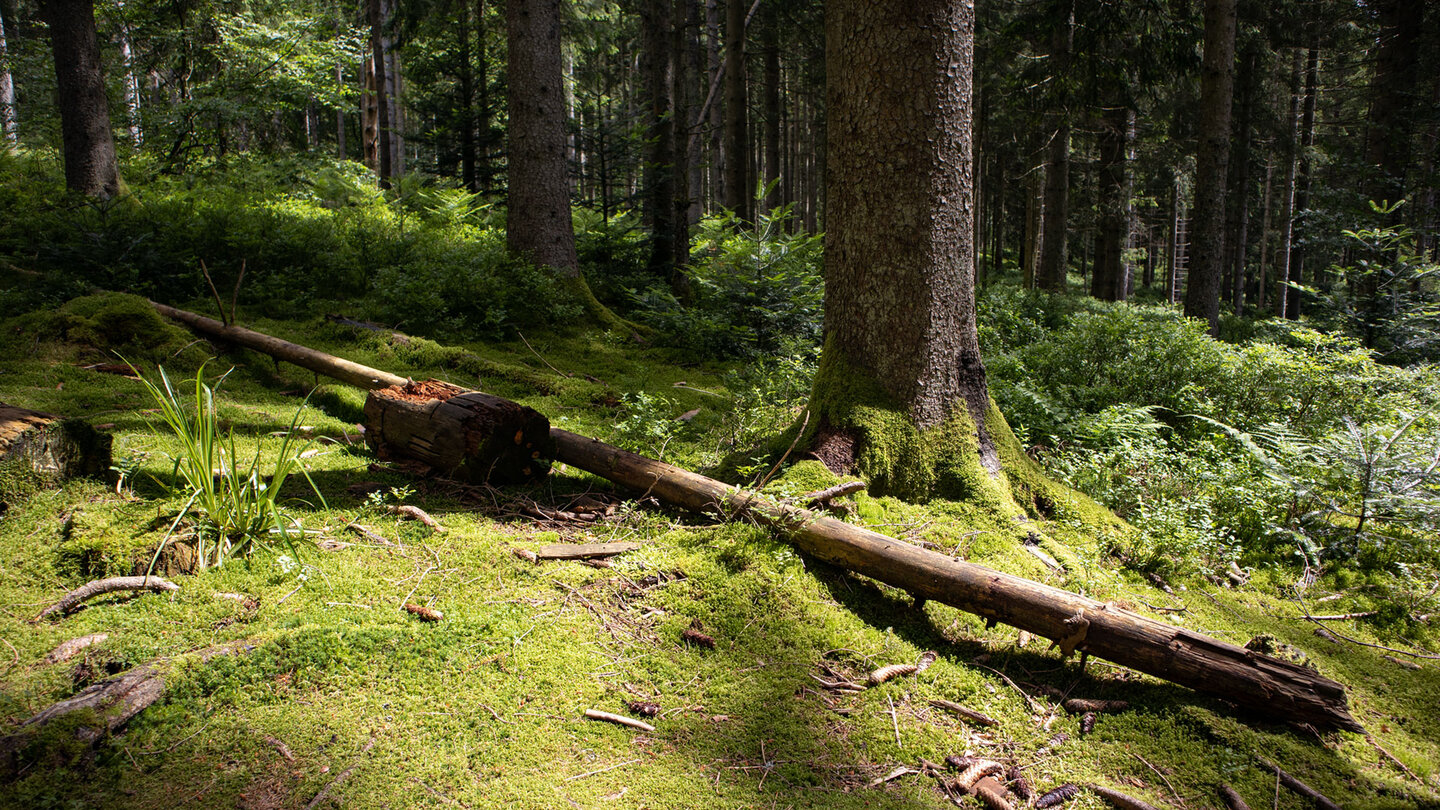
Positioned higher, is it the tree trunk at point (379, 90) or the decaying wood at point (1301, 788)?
the tree trunk at point (379, 90)

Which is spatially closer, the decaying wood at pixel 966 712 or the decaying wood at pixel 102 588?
the decaying wood at pixel 102 588

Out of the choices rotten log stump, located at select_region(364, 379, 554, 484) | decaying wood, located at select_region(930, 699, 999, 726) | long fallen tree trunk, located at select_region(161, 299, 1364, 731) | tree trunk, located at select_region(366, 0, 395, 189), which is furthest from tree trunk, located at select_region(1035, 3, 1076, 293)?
tree trunk, located at select_region(366, 0, 395, 189)

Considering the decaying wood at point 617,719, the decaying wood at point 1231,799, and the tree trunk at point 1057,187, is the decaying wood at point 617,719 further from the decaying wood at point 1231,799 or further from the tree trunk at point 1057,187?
the tree trunk at point 1057,187

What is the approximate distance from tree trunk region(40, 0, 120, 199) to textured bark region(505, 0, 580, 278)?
629cm

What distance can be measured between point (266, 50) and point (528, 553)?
18.6 meters

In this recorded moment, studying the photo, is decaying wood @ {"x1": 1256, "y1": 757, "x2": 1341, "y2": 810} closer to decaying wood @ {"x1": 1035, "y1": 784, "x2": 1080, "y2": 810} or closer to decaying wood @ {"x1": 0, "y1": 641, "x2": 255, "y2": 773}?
decaying wood @ {"x1": 1035, "y1": 784, "x2": 1080, "y2": 810}

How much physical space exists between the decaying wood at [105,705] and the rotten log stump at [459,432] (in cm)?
197

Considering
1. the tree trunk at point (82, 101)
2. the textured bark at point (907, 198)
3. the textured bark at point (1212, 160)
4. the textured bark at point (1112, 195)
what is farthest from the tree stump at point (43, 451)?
the textured bark at point (1112, 195)

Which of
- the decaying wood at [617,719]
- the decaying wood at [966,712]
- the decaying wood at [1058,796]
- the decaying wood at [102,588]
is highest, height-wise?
the decaying wood at [102,588]

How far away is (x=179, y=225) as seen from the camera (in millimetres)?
9070

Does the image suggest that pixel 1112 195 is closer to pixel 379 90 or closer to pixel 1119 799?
pixel 1119 799

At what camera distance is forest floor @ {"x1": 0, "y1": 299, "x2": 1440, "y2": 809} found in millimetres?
2252

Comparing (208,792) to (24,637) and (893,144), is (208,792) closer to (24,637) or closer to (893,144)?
(24,637)

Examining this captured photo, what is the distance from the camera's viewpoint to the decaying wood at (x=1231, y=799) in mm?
2396
